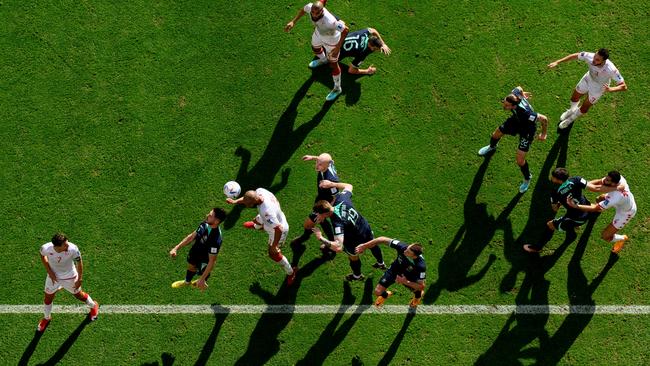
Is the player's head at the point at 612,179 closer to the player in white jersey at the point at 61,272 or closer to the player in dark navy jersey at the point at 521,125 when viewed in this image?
the player in dark navy jersey at the point at 521,125

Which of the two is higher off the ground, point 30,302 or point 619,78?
point 619,78

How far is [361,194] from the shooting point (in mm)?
11719

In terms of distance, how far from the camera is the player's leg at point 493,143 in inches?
Answer: 453

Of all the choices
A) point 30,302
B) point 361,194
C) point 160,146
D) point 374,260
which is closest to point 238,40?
point 160,146

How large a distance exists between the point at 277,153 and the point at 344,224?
2.78 metres

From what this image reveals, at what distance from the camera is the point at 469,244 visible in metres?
11.4

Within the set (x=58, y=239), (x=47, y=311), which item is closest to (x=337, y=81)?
→ (x=58, y=239)

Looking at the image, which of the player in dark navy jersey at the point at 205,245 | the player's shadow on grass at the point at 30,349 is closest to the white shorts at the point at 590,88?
the player in dark navy jersey at the point at 205,245

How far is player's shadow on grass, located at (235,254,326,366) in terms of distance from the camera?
34.5ft

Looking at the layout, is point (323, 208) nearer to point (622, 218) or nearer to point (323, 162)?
point (323, 162)

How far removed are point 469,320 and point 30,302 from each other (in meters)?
7.53

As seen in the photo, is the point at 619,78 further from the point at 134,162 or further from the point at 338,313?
the point at 134,162

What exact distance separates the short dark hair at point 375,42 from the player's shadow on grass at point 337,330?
175 inches

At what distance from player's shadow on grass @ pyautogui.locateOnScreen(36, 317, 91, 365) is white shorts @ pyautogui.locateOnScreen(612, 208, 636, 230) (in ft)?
29.8
